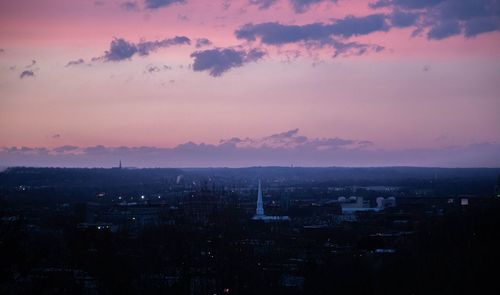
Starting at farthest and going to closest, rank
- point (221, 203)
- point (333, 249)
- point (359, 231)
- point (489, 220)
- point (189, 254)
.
Result: point (221, 203)
point (359, 231)
point (333, 249)
point (489, 220)
point (189, 254)

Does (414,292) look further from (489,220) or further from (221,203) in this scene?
(221,203)

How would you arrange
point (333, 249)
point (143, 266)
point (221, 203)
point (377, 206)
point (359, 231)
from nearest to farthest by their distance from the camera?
point (143, 266) < point (333, 249) < point (359, 231) < point (221, 203) < point (377, 206)

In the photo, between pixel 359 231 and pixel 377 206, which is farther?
pixel 377 206

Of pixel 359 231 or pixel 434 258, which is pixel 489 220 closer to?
pixel 434 258

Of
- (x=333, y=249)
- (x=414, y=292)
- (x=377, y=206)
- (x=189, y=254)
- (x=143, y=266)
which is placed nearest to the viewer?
(x=414, y=292)

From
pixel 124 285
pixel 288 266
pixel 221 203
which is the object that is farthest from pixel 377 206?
pixel 124 285

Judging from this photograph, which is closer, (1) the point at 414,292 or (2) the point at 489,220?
(1) the point at 414,292

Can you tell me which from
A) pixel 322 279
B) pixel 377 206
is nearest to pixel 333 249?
pixel 322 279

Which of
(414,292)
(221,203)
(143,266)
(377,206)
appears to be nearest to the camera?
(414,292)
